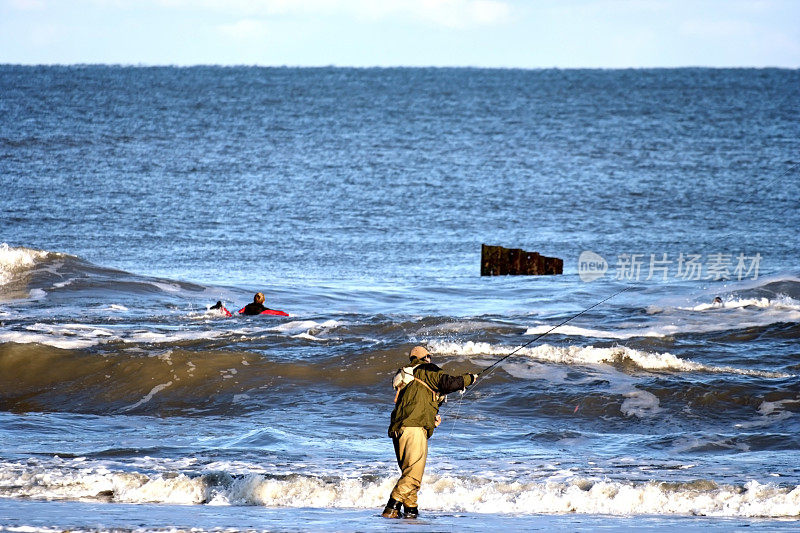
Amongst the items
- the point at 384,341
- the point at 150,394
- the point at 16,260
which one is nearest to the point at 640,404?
the point at 384,341

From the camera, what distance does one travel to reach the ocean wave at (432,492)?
9.32 m

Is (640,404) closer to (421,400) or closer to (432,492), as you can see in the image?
(432,492)

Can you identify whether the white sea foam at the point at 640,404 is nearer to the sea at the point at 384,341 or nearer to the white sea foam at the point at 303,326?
the sea at the point at 384,341

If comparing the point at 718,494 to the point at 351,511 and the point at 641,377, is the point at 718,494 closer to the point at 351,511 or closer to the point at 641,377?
the point at 351,511

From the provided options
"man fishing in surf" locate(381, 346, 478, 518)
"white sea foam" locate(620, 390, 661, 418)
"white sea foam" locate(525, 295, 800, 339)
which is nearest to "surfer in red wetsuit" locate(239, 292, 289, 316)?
"white sea foam" locate(525, 295, 800, 339)

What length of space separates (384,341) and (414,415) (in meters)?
8.23

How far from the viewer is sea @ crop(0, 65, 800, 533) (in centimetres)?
962

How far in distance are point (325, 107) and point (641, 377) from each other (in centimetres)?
7094

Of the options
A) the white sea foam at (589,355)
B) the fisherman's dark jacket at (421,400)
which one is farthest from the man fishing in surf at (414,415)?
the white sea foam at (589,355)

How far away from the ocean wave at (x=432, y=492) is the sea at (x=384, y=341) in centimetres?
3

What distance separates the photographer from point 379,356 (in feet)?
51.2

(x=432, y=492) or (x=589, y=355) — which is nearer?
(x=432, y=492)

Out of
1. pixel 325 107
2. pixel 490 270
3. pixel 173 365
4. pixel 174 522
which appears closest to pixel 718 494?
pixel 174 522

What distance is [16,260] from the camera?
922 inches
